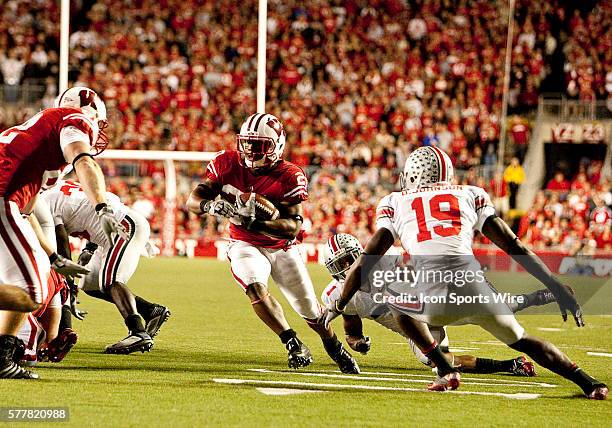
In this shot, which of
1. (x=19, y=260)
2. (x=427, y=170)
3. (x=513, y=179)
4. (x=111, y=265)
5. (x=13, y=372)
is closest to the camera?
(x=19, y=260)

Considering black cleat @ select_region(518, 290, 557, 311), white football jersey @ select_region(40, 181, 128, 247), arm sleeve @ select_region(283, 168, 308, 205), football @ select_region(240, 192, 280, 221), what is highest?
arm sleeve @ select_region(283, 168, 308, 205)

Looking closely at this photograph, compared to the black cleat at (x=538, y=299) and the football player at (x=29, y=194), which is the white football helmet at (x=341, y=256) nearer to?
the black cleat at (x=538, y=299)

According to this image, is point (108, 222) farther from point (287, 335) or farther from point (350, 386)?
point (287, 335)

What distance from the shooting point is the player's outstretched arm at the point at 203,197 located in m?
6.93

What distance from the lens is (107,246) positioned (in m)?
7.77

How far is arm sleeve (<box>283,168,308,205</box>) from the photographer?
714cm

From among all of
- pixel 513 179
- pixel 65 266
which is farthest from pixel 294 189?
pixel 513 179

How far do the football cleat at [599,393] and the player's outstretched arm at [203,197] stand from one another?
8.21ft

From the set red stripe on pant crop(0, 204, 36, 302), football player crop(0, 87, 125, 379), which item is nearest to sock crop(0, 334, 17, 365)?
football player crop(0, 87, 125, 379)

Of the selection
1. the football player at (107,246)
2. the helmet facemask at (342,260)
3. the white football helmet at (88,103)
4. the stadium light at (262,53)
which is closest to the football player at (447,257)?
the helmet facemask at (342,260)

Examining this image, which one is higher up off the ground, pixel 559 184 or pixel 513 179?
pixel 513 179

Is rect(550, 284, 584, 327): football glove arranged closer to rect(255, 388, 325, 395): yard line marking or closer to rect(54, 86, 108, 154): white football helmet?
rect(255, 388, 325, 395): yard line marking

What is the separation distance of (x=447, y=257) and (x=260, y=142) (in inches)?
71.6

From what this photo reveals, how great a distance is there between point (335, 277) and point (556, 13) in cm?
1704
